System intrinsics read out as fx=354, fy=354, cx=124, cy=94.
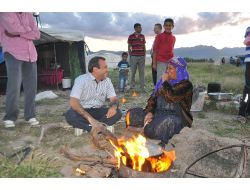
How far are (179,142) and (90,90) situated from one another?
1.58 m

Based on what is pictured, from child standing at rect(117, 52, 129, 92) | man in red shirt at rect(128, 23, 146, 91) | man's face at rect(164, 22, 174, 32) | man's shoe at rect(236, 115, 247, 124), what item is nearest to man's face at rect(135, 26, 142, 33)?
man in red shirt at rect(128, 23, 146, 91)

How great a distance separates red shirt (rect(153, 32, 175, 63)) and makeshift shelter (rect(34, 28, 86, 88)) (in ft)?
14.2

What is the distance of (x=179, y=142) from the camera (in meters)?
5.43

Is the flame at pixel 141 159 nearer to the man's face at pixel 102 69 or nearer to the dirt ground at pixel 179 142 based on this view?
the dirt ground at pixel 179 142

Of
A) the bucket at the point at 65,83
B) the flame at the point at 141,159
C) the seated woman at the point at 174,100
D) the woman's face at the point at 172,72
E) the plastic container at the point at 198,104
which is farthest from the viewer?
the bucket at the point at 65,83

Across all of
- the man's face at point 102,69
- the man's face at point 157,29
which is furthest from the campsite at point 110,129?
the man's face at point 157,29

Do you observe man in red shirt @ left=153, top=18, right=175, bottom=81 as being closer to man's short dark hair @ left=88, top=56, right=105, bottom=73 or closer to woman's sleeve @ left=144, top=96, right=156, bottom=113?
woman's sleeve @ left=144, top=96, right=156, bottom=113

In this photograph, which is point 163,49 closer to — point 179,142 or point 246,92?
point 246,92

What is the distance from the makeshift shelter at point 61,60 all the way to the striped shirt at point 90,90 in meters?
7.73

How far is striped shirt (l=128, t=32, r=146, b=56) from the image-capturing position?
11.6 metres

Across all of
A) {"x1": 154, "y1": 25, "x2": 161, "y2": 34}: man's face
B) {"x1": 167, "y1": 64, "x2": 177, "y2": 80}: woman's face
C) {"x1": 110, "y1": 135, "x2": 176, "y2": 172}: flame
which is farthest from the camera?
{"x1": 154, "y1": 25, "x2": 161, "y2": 34}: man's face

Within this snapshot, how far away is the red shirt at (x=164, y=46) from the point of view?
962cm

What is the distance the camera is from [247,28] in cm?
680
